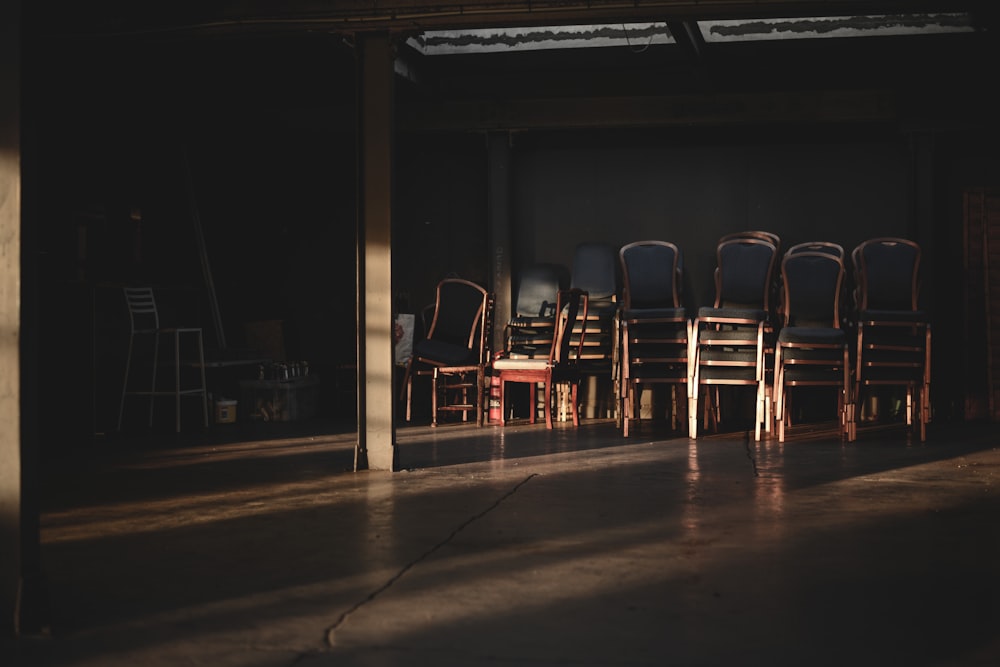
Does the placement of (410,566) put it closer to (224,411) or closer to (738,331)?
(738,331)

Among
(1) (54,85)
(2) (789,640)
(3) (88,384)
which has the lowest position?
(2) (789,640)

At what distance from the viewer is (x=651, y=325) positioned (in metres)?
8.27

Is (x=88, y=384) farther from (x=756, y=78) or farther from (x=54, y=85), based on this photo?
(x=756, y=78)

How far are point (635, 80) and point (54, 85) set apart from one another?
4.68 meters

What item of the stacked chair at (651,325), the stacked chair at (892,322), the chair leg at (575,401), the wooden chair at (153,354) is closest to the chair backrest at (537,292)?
the stacked chair at (651,325)

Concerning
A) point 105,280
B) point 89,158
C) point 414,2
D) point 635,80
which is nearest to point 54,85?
point 89,158

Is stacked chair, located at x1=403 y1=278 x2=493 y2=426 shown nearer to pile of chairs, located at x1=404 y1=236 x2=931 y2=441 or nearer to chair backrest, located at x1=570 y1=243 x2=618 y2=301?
pile of chairs, located at x1=404 y1=236 x2=931 y2=441

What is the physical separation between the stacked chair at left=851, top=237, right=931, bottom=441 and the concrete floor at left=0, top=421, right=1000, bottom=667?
1.23m

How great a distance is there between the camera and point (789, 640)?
2.79 m

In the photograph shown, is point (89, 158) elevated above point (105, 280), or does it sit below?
above

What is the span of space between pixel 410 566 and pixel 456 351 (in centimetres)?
535

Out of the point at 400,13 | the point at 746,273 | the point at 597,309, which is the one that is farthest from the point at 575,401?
the point at 400,13

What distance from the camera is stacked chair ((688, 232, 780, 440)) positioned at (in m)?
7.71

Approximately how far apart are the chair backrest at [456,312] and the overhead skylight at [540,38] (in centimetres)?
192
